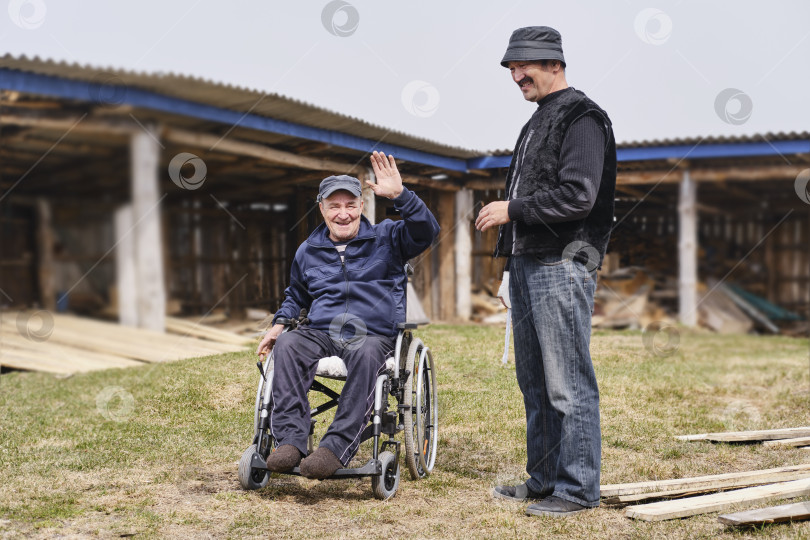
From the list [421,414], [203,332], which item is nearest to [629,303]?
[203,332]

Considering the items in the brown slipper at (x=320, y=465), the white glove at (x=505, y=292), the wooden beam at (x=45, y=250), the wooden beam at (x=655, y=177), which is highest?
the wooden beam at (x=655, y=177)

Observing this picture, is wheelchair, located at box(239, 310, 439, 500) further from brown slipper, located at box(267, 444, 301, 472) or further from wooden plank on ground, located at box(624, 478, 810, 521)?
wooden plank on ground, located at box(624, 478, 810, 521)

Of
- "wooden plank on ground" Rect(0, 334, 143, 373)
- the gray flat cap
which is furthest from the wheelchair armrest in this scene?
"wooden plank on ground" Rect(0, 334, 143, 373)

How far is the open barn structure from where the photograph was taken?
2.15 m

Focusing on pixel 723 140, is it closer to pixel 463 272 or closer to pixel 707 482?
pixel 463 272

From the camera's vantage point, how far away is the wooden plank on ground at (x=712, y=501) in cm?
315

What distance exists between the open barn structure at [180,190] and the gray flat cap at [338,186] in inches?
13.3

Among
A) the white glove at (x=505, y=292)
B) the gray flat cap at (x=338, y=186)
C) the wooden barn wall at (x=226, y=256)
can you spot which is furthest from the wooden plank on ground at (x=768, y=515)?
the wooden barn wall at (x=226, y=256)

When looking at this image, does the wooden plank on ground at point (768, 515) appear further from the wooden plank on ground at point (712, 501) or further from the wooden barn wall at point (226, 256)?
the wooden barn wall at point (226, 256)

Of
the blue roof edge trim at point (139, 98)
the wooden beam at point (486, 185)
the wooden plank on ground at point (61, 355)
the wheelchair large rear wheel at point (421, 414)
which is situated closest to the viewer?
the blue roof edge trim at point (139, 98)

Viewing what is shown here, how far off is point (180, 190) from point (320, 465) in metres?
1.36

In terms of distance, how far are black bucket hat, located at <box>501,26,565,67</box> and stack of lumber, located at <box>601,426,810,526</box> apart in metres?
1.79

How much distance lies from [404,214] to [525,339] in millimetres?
734

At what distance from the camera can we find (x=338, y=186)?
3686 mm
